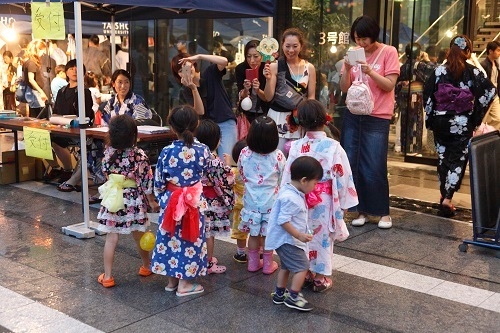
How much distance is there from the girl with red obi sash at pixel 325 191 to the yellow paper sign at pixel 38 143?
2817 mm

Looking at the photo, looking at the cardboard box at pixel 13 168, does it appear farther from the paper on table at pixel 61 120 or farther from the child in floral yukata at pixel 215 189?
the child in floral yukata at pixel 215 189

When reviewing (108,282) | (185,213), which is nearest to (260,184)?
(185,213)

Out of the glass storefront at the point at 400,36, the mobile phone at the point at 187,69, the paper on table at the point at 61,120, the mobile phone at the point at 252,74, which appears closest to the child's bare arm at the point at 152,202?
the mobile phone at the point at 187,69

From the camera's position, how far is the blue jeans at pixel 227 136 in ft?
21.7

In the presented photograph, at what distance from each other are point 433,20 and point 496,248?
17.9 ft

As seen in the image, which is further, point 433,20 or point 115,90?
point 433,20

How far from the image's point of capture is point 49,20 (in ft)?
19.2

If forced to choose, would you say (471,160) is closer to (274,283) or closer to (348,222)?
(348,222)

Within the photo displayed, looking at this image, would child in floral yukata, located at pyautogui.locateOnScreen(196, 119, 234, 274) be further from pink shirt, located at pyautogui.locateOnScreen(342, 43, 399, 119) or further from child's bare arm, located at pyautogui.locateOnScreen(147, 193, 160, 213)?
pink shirt, located at pyautogui.locateOnScreen(342, 43, 399, 119)

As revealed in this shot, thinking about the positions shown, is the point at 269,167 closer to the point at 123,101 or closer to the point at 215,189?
the point at 215,189

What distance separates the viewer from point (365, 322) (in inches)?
163

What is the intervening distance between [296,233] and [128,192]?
1467mm

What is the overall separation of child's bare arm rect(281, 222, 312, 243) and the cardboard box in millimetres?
→ 5511

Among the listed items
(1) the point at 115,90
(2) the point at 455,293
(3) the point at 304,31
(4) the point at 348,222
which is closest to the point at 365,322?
(2) the point at 455,293
